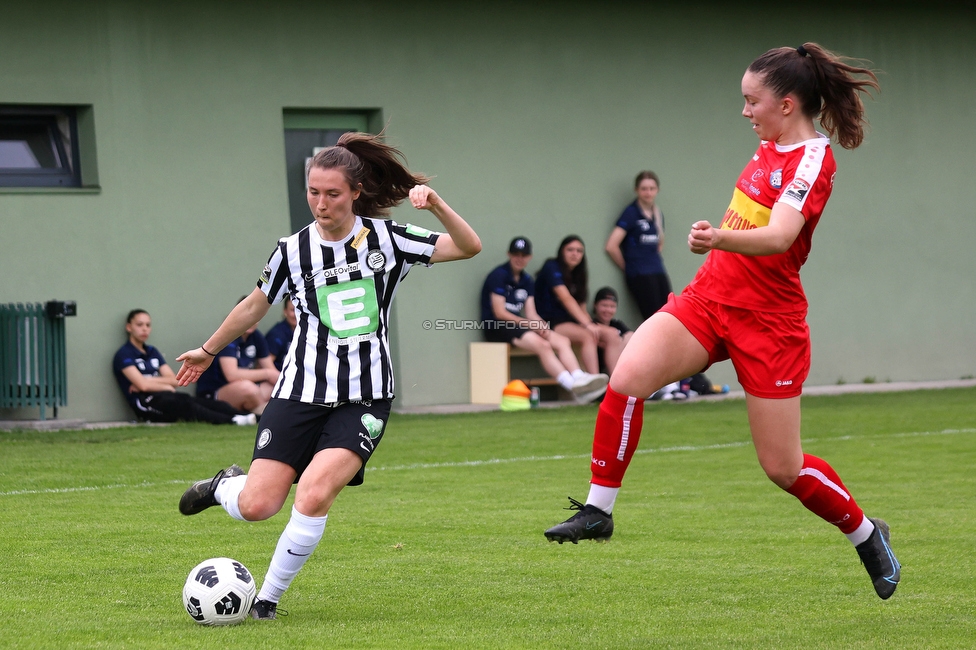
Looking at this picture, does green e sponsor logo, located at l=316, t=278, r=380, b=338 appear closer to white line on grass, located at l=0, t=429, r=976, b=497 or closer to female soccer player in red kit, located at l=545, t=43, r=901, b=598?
female soccer player in red kit, located at l=545, t=43, r=901, b=598

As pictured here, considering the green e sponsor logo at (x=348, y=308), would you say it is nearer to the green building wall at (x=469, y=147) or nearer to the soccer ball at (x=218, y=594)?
the soccer ball at (x=218, y=594)

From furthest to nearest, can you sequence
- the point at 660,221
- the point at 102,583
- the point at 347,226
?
the point at 660,221, the point at 102,583, the point at 347,226

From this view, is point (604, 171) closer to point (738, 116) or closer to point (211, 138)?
point (738, 116)

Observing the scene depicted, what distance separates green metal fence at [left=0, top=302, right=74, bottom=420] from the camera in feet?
40.8

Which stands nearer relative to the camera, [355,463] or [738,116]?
[355,463]

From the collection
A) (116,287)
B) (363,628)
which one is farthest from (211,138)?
(363,628)

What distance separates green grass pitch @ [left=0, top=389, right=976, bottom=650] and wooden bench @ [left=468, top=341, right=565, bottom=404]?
3382mm

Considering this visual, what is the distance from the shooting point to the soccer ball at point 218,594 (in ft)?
16.2

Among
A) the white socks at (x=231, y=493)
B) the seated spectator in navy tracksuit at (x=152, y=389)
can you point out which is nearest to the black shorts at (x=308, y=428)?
the white socks at (x=231, y=493)

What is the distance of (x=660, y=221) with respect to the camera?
620 inches

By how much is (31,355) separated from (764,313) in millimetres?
9125

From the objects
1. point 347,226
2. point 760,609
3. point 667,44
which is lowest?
point 760,609

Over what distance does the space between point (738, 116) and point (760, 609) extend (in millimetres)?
12353

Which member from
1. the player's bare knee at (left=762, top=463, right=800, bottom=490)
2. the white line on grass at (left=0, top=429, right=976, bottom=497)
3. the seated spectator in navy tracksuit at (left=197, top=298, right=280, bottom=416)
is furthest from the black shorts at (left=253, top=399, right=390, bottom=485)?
the seated spectator in navy tracksuit at (left=197, top=298, right=280, bottom=416)
